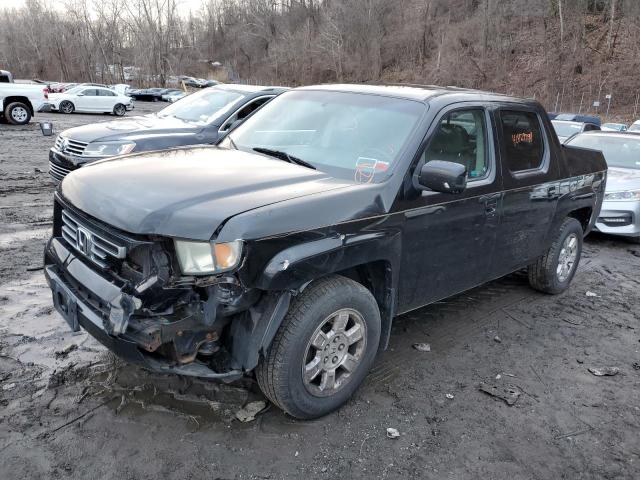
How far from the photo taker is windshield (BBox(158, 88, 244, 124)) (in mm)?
8227

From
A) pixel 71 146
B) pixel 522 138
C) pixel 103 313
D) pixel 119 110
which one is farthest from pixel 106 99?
pixel 103 313

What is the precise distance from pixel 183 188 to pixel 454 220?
6.06ft

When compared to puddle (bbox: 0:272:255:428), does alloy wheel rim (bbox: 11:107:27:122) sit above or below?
above

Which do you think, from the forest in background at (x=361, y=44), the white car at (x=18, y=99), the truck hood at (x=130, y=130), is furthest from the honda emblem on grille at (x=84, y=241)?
the forest in background at (x=361, y=44)

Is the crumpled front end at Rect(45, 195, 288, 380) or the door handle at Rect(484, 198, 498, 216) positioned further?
the door handle at Rect(484, 198, 498, 216)

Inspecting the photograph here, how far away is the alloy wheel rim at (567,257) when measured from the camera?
17.6ft

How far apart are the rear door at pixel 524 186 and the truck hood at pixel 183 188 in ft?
5.36

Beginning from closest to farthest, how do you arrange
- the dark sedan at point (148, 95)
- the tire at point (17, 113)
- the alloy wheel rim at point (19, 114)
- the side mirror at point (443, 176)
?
the side mirror at point (443, 176), the tire at point (17, 113), the alloy wheel rim at point (19, 114), the dark sedan at point (148, 95)

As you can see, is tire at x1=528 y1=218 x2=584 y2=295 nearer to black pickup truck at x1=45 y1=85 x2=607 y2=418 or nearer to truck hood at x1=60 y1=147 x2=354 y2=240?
black pickup truck at x1=45 y1=85 x2=607 y2=418

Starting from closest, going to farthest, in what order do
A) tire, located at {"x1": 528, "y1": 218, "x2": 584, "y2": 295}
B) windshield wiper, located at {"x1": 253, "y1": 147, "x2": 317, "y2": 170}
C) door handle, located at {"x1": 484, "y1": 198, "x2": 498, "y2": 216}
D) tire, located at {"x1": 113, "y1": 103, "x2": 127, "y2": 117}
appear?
windshield wiper, located at {"x1": 253, "y1": 147, "x2": 317, "y2": 170}, door handle, located at {"x1": 484, "y1": 198, "x2": 498, "y2": 216}, tire, located at {"x1": 528, "y1": 218, "x2": 584, "y2": 295}, tire, located at {"x1": 113, "y1": 103, "x2": 127, "y2": 117}

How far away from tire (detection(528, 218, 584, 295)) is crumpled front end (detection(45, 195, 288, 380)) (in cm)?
341

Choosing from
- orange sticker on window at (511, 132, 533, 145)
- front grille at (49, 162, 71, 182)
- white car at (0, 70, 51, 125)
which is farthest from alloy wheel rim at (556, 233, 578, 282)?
white car at (0, 70, 51, 125)

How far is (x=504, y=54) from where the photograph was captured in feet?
149

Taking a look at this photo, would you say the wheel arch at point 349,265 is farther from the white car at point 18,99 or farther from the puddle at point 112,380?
the white car at point 18,99
